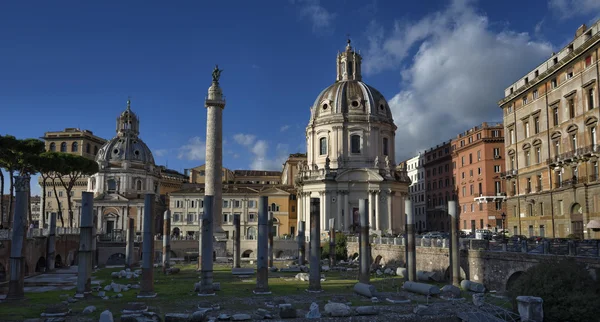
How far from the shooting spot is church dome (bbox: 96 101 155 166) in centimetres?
9469

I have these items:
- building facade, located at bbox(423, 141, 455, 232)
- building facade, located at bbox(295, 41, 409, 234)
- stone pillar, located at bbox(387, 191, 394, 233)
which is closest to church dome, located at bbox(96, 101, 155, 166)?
building facade, located at bbox(295, 41, 409, 234)

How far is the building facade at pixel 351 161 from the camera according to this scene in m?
68.6

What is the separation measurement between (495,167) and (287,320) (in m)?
50.7

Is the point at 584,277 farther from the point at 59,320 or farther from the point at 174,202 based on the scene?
→ the point at 174,202

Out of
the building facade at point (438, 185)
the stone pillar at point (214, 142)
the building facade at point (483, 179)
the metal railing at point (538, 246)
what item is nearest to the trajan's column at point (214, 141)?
the stone pillar at point (214, 142)

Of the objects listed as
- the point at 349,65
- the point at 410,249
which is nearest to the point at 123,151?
the point at 349,65

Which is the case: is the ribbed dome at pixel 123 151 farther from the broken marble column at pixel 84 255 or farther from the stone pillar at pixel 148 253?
the stone pillar at pixel 148 253

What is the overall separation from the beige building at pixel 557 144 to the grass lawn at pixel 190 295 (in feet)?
46.2

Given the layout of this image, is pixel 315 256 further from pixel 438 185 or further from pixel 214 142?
pixel 438 185

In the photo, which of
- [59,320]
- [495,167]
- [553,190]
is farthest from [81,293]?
[495,167]

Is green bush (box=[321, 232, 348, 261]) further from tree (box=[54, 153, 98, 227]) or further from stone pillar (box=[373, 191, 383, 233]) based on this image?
tree (box=[54, 153, 98, 227])

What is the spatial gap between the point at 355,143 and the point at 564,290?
52020 mm

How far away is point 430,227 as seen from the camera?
83.2 m

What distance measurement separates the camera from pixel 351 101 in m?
72.1
